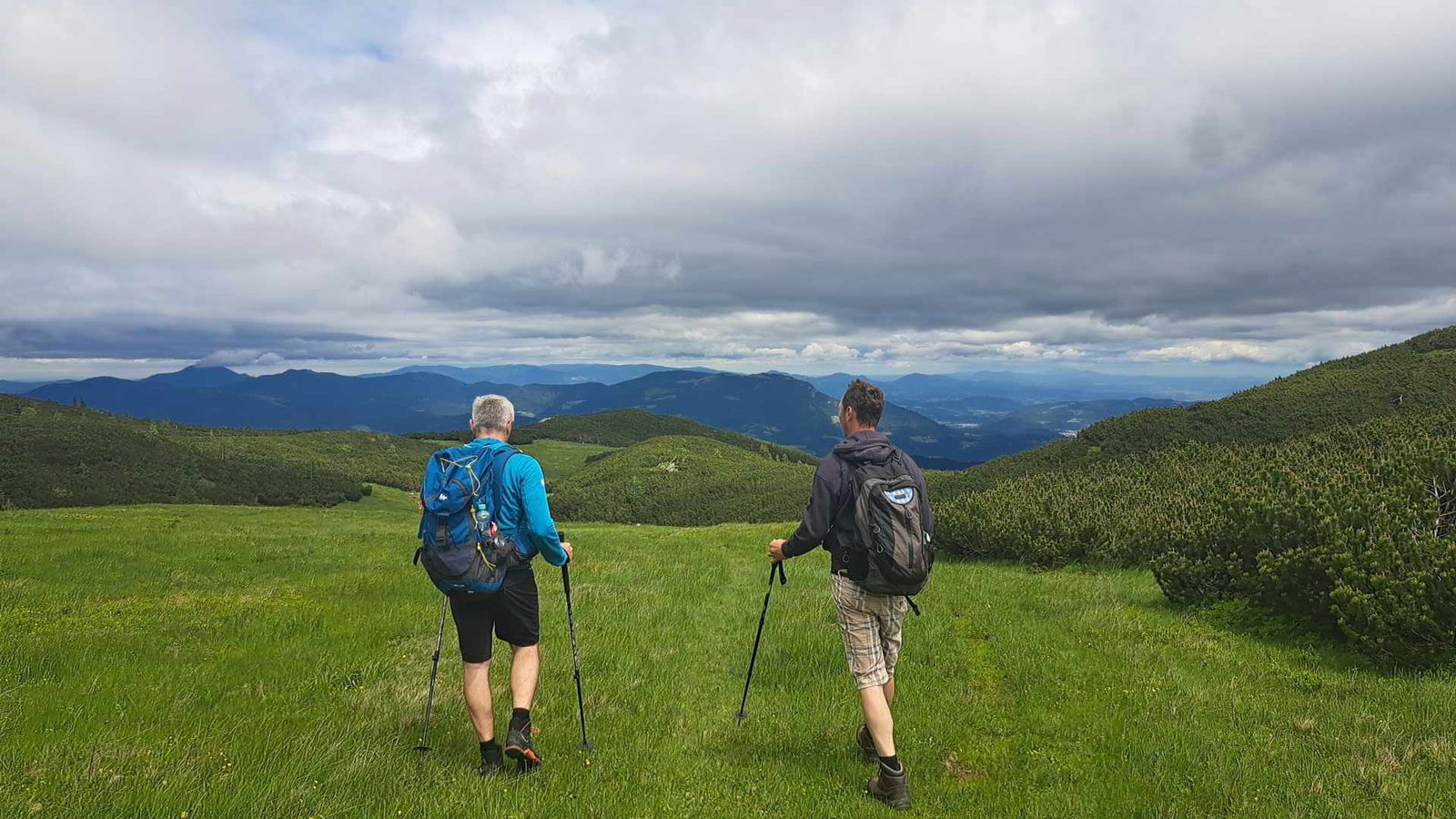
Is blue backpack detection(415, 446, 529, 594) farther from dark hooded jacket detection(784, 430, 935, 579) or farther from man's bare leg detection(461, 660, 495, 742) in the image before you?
dark hooded jacket detection(784, 430, 935, 579)

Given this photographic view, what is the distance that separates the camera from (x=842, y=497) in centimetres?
612

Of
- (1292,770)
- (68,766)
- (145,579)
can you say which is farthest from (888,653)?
(145,579)

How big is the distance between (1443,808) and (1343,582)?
502cm

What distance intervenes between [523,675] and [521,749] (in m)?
0.62

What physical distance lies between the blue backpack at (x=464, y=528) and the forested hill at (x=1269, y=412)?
209 ft

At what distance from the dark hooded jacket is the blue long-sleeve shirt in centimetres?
226

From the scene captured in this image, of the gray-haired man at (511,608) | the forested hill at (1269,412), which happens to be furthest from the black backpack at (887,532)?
the forested hill at (1269,412)

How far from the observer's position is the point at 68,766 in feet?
18.0

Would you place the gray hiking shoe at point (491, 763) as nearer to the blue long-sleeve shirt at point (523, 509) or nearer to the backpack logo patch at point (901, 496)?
the blue long-sleeve shirt at point (523, 509)

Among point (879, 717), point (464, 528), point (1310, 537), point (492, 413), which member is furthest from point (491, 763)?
point (1310, 537)

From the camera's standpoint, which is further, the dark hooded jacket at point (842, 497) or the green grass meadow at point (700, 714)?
the dark hooded jacket at point (842, 497)

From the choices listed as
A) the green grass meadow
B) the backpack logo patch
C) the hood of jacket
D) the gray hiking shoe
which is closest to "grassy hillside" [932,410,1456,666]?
the green grass meadow

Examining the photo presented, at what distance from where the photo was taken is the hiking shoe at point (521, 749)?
6043 mm

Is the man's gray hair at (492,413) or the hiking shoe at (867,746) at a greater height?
the man's gray hair at (492,413)
